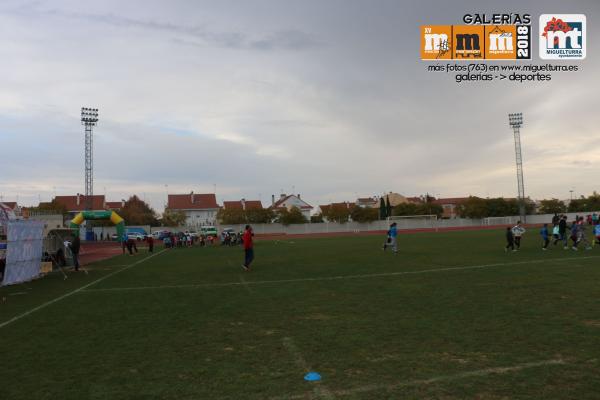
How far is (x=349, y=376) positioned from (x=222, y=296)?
659 cm

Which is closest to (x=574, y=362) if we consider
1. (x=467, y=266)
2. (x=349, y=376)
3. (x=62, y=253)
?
(x=349, y=376)

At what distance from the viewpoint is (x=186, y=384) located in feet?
15.6

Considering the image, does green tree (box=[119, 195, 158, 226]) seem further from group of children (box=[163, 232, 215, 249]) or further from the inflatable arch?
the inflatable arch

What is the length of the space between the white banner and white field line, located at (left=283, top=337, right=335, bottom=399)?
12.9 meters

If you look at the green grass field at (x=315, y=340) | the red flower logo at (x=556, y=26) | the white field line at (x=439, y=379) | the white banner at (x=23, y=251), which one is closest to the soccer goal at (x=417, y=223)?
the red flower logo at (x=556, y=26)

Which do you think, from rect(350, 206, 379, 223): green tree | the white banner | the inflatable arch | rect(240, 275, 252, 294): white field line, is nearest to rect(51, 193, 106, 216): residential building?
rect(350, 206, 379, 223): green tree

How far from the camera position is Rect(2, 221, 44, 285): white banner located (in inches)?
595

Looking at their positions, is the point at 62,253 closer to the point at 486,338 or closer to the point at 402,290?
the point at 402,290

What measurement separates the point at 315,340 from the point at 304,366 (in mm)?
1190

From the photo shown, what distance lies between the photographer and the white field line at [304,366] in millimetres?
4324

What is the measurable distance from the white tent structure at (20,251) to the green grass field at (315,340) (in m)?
3.36
